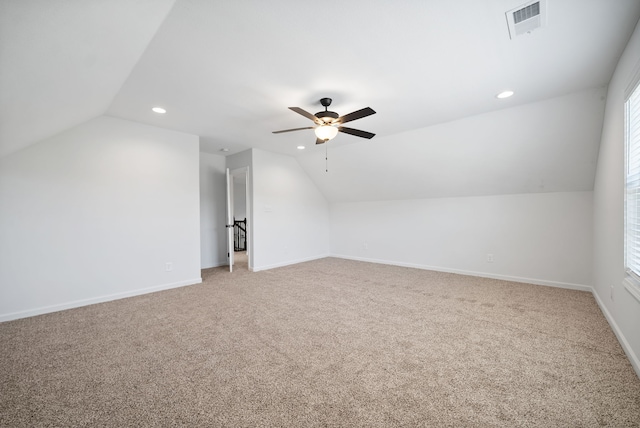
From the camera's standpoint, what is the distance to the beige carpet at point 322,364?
1.58 m

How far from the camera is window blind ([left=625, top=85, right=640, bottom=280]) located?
6.74 feet

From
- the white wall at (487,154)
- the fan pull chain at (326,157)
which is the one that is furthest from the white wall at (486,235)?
the fan pull chain at (326,157)

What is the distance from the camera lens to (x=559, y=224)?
4.04 meters

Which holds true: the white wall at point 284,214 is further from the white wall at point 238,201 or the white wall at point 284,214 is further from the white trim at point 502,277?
the white wall at point 238,201

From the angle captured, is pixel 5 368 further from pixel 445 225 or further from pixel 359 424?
pixel 445 225

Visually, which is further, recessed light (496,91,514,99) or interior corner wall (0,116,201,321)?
interior corner wall (0,116,201,321)

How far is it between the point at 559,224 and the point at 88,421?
565cm

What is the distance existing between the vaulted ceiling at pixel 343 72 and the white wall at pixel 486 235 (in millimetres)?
413

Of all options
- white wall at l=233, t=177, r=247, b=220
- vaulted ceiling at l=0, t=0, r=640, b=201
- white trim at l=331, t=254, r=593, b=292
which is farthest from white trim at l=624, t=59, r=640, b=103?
white wall at l=233, t=177, r=247, b=220

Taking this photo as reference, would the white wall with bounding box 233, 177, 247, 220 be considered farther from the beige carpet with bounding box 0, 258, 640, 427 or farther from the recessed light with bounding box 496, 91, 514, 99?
the recessed light with bounding box 496, 91, 514, 99

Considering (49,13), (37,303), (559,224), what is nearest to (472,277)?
(559,224)

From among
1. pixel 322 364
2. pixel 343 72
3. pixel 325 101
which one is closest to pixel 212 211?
pixel 325 101

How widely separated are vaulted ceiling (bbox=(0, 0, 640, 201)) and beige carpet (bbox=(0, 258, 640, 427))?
6.72ft

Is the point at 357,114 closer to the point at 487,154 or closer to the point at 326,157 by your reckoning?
the point at 487,154
